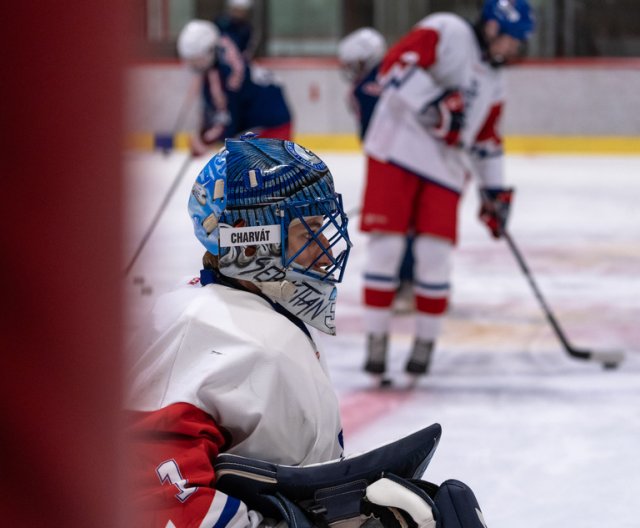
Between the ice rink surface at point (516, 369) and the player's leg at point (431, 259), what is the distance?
0.10 m

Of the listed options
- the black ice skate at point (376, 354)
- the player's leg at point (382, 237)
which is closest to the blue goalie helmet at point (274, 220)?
the player's leg at point (382, 237)

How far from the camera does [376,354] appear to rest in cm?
320

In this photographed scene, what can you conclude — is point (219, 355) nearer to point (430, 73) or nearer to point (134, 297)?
point (134, 297)

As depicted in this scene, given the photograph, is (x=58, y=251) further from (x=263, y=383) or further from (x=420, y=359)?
(x=420, y=359)

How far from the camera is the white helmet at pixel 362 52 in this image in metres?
Result: 4.89

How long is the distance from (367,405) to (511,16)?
1171mm

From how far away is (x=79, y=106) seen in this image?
0.38 m

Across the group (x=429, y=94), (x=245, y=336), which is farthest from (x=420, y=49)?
(x=245, y=336)

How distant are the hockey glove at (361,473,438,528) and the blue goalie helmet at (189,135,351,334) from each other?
0.71 feet

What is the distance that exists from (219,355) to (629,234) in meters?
4.88

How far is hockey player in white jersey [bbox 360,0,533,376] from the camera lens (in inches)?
121

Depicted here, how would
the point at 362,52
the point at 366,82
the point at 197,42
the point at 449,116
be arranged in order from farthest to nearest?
the point at 197,42 → the point at 362,52 → the point at 366,82 → the point at 449,116

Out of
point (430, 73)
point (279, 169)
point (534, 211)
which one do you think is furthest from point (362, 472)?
point (534, 211)

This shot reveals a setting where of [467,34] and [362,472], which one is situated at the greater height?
[467,34]
